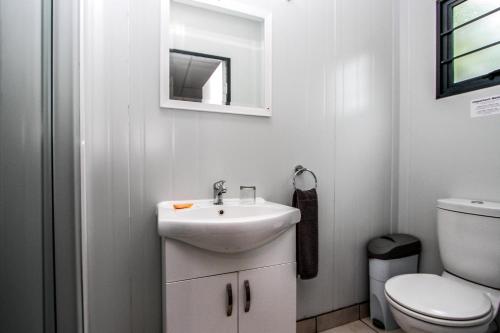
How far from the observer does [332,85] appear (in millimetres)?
1562

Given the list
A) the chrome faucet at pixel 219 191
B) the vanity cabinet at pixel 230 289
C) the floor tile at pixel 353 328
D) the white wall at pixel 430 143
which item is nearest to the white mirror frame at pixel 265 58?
the chrome faucet at pixel 219 191

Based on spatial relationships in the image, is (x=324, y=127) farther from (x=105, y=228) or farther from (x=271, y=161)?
(x=105, y=228)

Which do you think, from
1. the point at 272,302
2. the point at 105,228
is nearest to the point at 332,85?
the point at 272,302

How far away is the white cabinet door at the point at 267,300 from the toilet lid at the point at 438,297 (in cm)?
47

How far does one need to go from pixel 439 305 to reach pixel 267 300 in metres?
0.71

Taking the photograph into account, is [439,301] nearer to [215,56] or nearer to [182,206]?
[182,206]

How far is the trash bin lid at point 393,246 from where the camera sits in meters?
1.51

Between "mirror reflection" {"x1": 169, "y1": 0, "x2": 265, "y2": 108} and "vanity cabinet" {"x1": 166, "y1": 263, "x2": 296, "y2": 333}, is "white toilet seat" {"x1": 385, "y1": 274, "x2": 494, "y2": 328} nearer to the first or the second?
"vanity cabinet" {"x1": 166, "y1": 263, "x2": 296, "y2": 333}

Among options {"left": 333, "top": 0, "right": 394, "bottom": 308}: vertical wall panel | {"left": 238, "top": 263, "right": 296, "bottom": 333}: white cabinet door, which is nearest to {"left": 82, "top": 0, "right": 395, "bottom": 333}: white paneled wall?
{"left": 333, "top": 0, "right": 394, "bottom": 308}: vertical wall panel

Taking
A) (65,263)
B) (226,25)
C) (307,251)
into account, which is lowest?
(307,251)

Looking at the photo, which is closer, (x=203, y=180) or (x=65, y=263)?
(x=65, y=263)

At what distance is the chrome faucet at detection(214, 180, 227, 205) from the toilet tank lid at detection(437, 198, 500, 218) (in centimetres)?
120

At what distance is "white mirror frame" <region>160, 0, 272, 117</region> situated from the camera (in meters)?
1.18

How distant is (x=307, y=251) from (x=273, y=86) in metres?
0.93
